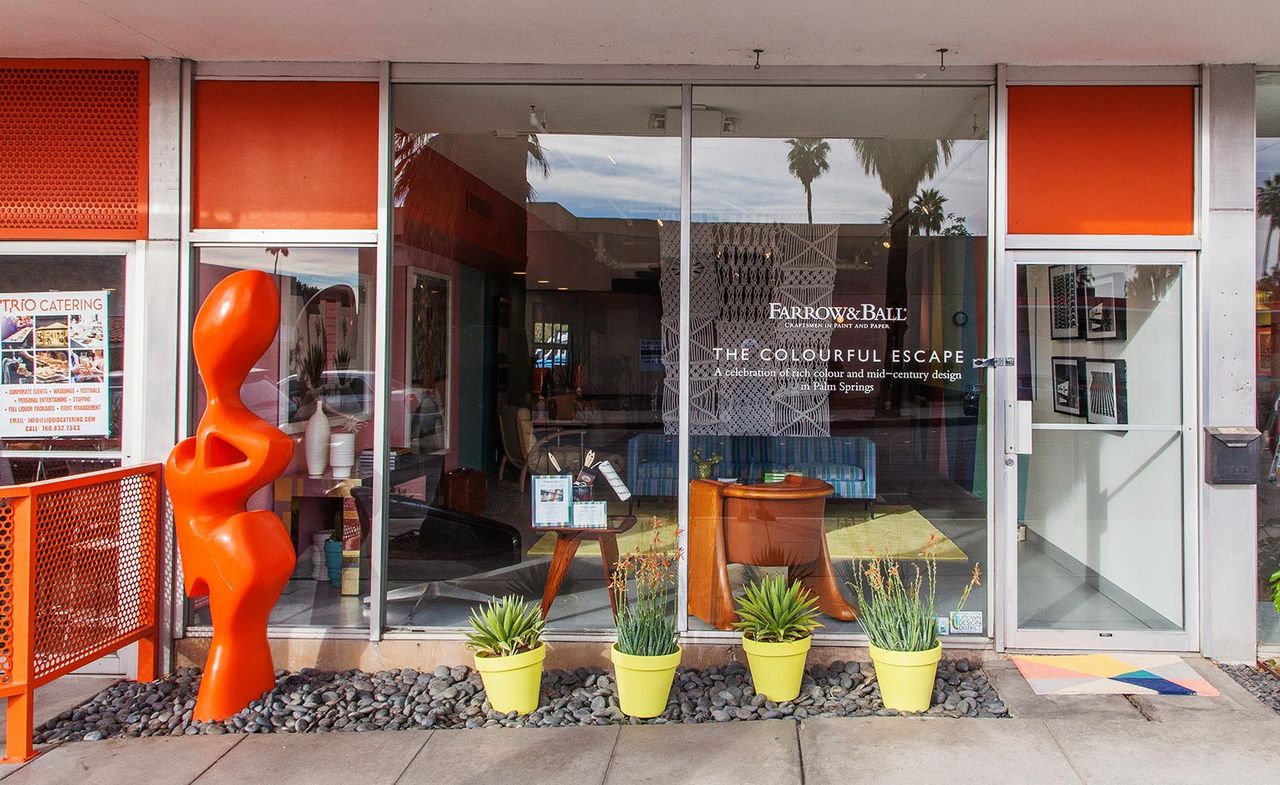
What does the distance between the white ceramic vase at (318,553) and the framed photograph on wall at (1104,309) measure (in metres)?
3.78

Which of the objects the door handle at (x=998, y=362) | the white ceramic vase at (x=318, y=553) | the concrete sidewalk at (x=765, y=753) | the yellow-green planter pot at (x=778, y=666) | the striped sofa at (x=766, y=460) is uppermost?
the door handle at (x=998, y=362)

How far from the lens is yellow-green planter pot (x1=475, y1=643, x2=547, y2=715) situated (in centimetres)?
383

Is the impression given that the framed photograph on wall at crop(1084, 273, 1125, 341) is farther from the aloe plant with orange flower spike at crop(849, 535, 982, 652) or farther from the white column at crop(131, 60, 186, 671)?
the white column at crop(131, 60, 186, 671)

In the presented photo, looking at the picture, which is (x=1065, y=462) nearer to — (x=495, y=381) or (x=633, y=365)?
(x=633, y=365)

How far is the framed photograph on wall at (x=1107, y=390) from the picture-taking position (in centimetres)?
452

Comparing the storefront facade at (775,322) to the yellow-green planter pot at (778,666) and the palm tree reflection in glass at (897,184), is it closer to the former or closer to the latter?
the palm tree reflection in glass at (897,184)

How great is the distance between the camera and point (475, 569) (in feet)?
16.0

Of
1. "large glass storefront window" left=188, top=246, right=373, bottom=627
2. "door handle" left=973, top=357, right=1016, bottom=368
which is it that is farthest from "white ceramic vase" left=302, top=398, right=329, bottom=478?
"door handle" left=973, top=357, right=1016, bottom=368

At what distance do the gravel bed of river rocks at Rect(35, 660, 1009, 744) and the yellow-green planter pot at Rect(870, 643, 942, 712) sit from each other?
0.21 feet

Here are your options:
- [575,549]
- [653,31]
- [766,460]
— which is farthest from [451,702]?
[653,31]

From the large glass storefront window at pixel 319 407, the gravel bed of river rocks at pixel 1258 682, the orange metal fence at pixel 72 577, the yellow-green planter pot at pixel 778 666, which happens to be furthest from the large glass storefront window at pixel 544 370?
the gravel bed of river rocks at pixel 1258 682

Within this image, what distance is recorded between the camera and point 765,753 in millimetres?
3520

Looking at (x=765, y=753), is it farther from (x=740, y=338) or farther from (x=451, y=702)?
(x=740, y=338)

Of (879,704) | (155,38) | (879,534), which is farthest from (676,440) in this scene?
(155,38)
